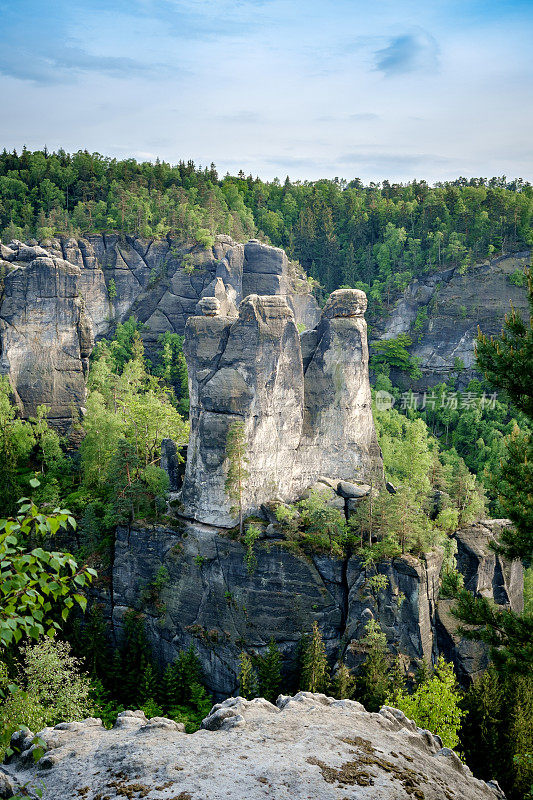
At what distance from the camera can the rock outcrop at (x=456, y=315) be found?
7175 centimetres

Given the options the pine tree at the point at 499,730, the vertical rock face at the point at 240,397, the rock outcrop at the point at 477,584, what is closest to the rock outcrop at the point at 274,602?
the rock outcrop at the point at 477,584

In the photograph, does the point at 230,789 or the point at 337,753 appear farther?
the point at 337,753

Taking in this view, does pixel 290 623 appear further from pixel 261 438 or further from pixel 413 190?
pixel 413 190

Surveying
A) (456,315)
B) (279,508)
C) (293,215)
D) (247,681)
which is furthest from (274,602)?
(293,215)

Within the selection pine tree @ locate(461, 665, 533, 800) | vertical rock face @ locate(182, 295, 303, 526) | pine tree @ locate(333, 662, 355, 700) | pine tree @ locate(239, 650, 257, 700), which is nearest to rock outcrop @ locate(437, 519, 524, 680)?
pine tree @ locate(461, 665, 533, 800)

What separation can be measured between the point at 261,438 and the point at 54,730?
76.1 feet

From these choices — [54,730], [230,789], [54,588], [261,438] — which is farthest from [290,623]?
[54,588]

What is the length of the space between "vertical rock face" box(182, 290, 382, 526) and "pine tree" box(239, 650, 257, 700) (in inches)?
284

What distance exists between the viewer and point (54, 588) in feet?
22.7

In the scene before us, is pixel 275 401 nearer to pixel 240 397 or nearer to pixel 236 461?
pixel 240 397

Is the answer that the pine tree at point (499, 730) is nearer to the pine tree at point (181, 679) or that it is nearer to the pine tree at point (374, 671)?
the pine tree at point (374, 671)

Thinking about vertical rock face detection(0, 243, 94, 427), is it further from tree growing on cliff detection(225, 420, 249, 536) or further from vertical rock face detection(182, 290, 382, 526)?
tree growing on cliff detection(225, 420, 249, 536)

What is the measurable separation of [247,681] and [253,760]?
19.9 metres

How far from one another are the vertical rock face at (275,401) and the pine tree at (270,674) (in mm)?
6989
